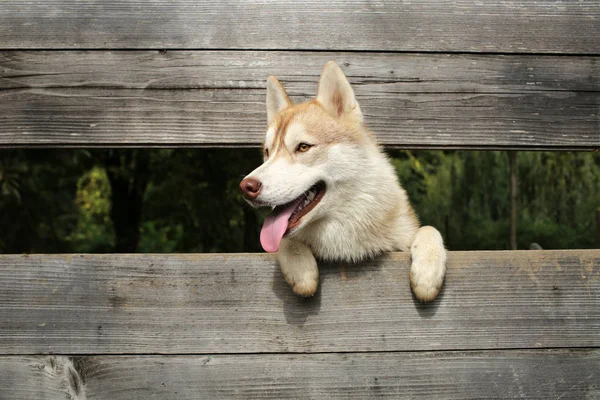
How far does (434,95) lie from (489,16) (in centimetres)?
37

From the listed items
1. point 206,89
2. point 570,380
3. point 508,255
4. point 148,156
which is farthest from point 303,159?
point 148,156

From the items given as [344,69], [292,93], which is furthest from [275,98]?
[344,69]

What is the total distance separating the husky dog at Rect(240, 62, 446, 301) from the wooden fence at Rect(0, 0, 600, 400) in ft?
0.25

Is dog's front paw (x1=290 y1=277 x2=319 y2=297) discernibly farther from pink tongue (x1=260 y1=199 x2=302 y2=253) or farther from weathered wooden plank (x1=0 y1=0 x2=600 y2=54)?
weathered wooden plank (x1=0 y1=0 x2=600 y2=54)

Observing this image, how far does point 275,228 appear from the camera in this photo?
1.98 m

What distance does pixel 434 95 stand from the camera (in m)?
2.29

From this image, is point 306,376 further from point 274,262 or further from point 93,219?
point 93,219

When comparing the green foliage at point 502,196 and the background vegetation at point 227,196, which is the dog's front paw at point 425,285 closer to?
the background vegetation at point 227,196

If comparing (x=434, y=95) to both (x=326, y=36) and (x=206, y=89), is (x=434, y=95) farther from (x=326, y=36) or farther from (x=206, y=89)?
(x=206, y=89)

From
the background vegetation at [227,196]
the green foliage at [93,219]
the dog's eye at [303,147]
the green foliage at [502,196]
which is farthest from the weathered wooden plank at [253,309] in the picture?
the green foliage at [93,219]

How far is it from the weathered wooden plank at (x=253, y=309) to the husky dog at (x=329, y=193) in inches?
3.5

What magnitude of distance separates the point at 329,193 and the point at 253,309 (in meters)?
0.50

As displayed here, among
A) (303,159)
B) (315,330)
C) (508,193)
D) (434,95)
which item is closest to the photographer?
(315,330)

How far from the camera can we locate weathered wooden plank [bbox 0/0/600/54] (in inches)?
87.5
